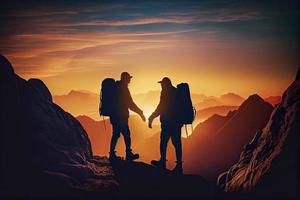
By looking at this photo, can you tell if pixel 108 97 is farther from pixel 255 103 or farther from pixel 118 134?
pixel 255 103

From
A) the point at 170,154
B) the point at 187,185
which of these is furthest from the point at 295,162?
the point at 170,154

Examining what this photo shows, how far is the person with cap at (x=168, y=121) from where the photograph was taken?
15320 mm

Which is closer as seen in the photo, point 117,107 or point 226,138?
point 117,107

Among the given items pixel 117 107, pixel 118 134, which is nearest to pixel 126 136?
pixel 118 134

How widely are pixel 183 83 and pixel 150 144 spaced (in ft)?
62.3

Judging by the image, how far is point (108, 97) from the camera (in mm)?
15680

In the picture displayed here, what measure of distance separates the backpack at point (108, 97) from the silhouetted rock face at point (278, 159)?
4.96 meters

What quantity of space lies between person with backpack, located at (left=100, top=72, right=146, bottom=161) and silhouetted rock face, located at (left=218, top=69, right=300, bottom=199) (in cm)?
394

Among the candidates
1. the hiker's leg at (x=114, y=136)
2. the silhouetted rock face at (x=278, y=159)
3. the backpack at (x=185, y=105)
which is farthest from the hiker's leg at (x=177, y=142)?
the silhouetted rock face at (x=278, y=159)

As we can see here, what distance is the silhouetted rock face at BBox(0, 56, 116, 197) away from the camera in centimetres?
1459

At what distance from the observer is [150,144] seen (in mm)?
33875

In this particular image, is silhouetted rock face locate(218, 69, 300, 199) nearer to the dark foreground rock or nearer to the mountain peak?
the dark foreground rock

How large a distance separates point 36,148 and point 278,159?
7847 millimetres

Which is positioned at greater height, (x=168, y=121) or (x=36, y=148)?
(x=168, y=121)
